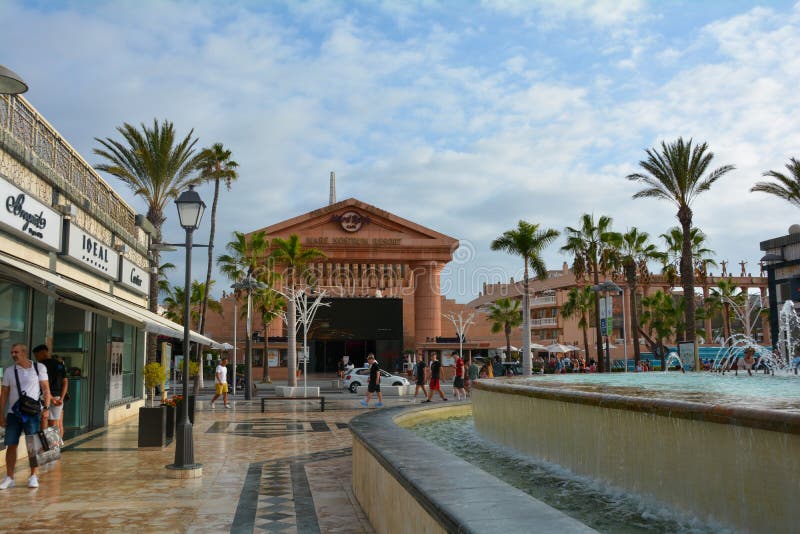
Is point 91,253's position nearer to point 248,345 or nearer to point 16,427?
point 16,427

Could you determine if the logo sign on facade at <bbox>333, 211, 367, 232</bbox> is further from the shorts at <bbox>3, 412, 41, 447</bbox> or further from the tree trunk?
the shorts at <bbox>3, 412, 41, 447</bbox>

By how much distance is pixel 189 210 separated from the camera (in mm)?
10477

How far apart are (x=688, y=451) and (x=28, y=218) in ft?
34.3

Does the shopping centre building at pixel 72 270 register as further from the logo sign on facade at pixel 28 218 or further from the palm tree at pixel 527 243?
the palm tree at pixel 527 243

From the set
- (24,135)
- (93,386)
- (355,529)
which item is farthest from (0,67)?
(93,386)

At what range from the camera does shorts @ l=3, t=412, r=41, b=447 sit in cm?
838

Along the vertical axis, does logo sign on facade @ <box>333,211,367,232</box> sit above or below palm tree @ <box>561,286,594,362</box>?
above

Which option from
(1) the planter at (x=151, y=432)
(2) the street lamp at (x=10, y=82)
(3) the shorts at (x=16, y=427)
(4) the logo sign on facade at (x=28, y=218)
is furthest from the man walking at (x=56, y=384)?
(2) the street lamp at (x=10, y=82)

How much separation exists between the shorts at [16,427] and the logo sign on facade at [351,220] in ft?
162

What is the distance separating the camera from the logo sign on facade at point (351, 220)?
58.0 m

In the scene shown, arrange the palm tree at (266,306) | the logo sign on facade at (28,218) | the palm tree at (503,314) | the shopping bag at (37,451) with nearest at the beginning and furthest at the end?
the shopping bag at (37,451), the logo sign on facade at (28,218), the palm tree at (266,306), the palm tree at (503,314)

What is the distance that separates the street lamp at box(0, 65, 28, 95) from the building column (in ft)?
161

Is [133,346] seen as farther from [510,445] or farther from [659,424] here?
[659,424]

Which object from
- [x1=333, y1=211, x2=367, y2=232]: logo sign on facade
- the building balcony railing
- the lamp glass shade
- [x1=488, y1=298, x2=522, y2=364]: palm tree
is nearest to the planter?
the lamp glass shade
